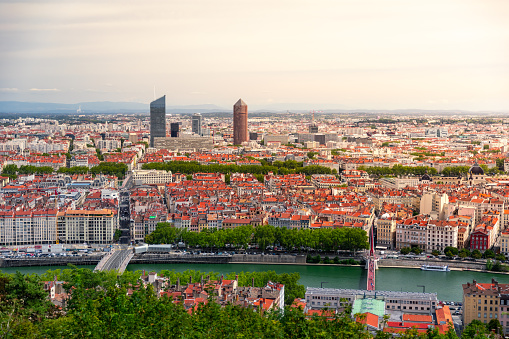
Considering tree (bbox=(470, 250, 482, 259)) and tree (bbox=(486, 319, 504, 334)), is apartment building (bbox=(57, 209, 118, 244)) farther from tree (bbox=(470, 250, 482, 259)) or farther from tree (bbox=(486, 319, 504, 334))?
tree (bbox=(486, 319, 504, 334))

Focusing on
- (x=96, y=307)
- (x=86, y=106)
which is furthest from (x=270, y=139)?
(x=86, y=106)

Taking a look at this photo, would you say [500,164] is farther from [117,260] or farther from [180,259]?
[117,260]

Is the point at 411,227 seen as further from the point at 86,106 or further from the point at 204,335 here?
the point at 86,106

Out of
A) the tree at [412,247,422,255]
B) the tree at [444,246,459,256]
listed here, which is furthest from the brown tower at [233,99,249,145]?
the tree at [444,246,459,256]

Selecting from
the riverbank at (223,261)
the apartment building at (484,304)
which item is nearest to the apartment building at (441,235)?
the riverbank at (223,261)

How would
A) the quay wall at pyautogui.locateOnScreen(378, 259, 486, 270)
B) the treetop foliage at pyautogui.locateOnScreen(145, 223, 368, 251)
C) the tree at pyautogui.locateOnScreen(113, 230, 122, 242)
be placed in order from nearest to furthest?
the quay wall at pyautogui.locateOnScreen(378, 259, 486, 270)
the treetop foliage at pyautogui.locateOnScreen(145, 223, 368, 251)
the tree at pyautogui.locateOnScreen(113, 230, 122, 242)

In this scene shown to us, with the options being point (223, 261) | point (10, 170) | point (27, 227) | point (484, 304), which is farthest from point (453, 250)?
point (10, 170)
